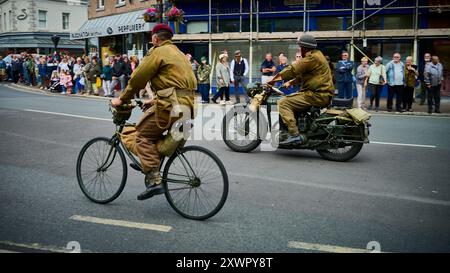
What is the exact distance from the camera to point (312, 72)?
7590 millimetres

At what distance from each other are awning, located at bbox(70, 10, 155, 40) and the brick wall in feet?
1.25

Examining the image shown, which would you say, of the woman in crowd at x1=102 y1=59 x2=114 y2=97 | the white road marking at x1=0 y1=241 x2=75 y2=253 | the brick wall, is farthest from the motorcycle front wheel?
the brick wall

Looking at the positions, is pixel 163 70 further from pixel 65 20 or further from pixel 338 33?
pixel 65 20

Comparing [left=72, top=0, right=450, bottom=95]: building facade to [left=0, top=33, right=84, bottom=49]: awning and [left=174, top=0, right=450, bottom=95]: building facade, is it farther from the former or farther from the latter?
[left=0, top=33, right=84, bottom=49]: awning

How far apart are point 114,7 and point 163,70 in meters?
Result: 28.1

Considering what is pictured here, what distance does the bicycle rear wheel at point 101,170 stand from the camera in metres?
5.22

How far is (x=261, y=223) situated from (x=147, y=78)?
72.9 inches

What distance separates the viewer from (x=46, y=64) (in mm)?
27562

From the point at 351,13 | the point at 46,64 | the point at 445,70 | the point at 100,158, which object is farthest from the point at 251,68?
the point at 100,158

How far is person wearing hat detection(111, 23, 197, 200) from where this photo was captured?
4645 millimetres

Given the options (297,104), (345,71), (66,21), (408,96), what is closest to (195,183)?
(297,104)

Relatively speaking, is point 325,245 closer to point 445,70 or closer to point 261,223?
point 261,223

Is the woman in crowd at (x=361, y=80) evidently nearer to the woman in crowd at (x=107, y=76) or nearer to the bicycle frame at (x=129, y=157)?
the woman in crowd at (x=107, y=76)

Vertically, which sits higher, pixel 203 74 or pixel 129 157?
pixel 203 74
